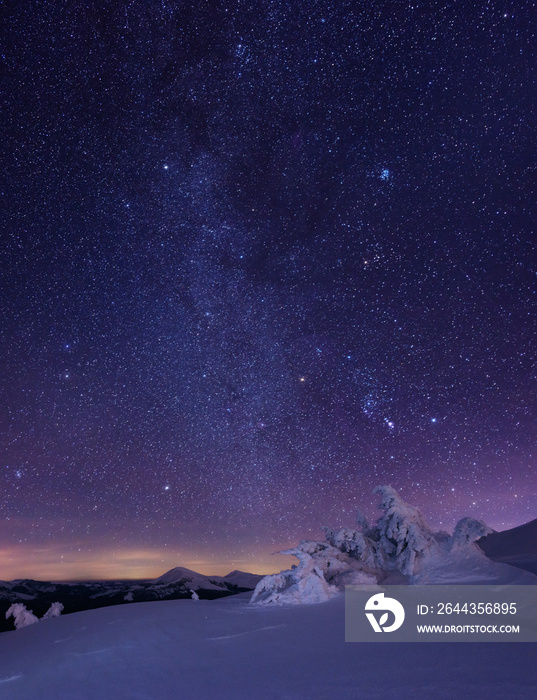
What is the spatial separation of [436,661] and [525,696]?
1.89 m

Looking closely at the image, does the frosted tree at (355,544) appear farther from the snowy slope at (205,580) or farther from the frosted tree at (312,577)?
the snowy slope at (205,580)

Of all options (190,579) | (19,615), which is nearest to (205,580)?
(190,579)

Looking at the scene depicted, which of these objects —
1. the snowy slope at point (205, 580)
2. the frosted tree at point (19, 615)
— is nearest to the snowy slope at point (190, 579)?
the snowy slope at point (205, 580)

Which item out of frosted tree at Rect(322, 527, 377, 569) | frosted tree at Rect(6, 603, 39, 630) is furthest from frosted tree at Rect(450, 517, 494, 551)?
frosted tree at Rect(6, 603, 39, 630)

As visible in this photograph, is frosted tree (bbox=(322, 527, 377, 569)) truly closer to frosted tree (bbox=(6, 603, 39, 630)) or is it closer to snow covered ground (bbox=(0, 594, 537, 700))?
snow covered ground (bbox=(0, 594, 537, 700))

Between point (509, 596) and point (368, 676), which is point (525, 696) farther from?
point (509, 596)

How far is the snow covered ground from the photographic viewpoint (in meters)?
5.82

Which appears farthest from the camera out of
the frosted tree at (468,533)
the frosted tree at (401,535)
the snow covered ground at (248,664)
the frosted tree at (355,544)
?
the frosted tree at (355,544)

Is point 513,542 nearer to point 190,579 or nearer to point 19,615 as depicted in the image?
point 19,615

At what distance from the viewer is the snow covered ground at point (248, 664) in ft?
19.1

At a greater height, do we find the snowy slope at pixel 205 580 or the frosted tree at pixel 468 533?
the frosted tree at pixel 468 533

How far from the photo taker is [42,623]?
45.4ft

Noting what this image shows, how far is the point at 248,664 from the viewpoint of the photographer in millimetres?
7402

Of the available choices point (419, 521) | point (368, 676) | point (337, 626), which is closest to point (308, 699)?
point (368, 676)
